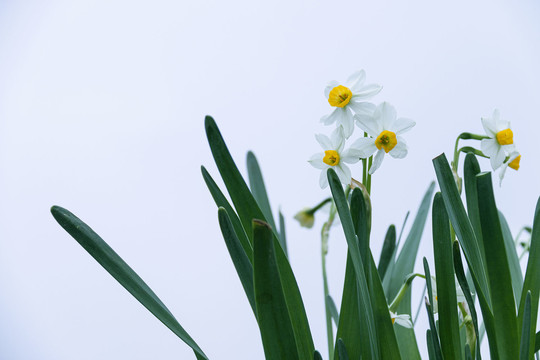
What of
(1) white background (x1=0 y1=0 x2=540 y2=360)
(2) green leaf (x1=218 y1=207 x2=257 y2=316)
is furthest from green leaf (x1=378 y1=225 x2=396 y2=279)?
(1) white background (x1=0 y1=0 x2=540 y2=360)

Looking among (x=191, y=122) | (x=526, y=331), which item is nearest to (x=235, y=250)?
(x=526, y=331)

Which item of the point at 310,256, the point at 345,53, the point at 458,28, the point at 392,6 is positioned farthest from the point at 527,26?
the point at 310,256

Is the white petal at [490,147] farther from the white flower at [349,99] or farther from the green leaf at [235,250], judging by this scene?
the green leaf at [235,250]

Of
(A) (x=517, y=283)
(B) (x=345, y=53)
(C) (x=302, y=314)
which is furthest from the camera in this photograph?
(B) (x=345, y=53)

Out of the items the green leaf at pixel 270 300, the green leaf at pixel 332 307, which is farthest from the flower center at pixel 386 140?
the green leaf at pixel 332 307

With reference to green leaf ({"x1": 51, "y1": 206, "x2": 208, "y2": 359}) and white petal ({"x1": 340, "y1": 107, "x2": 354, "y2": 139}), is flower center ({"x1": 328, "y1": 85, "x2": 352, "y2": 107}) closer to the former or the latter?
white petal ({"x1": 340, "y1": 107, "x2": 354, "y2": 139})

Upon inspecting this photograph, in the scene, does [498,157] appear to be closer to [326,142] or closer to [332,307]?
[326,142]

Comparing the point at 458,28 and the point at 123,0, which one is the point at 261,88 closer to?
the point at 123,0
